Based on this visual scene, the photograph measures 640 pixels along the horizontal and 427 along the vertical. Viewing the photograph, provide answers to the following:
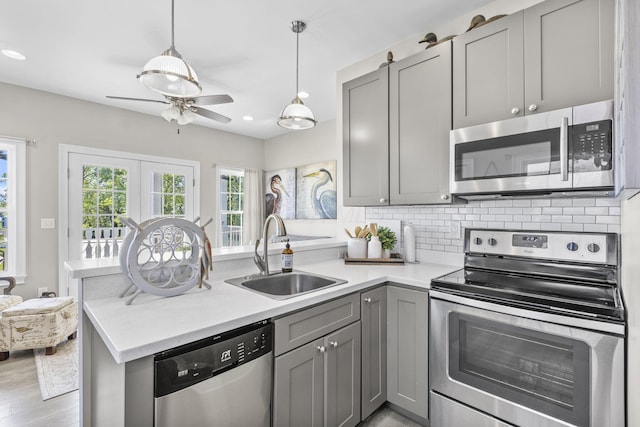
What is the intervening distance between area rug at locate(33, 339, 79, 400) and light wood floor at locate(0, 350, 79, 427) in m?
0.04

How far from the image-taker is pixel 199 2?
2158 mm

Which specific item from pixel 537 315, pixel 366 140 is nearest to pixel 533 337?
pixel 537 315

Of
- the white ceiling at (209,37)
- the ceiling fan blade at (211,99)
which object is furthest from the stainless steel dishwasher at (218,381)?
the ceiling fan blade at (211,99)

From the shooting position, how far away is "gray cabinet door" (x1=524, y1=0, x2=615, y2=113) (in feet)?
4.67

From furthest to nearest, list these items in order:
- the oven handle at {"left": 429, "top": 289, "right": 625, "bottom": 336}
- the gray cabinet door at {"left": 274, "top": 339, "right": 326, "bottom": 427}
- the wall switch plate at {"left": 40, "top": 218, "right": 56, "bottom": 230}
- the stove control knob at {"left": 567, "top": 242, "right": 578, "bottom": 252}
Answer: the wall switch plate at {"left": 40, "top": 218, "right": 56, "bottom": 230} < the stove control knob at {"left": 567, "top": 242, "right": 578, "bottom": 252} < the gray cabinet door at {"left": 274, "top": 339, "right": 326, "bottom": 427} < the oven handle at {"left": 429, "top": 289, "right": 625, "bottom": 336}

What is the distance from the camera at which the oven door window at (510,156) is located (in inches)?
59.9

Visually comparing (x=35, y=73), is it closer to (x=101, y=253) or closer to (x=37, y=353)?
(x=101, y=253)

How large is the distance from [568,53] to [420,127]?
80 centimetres

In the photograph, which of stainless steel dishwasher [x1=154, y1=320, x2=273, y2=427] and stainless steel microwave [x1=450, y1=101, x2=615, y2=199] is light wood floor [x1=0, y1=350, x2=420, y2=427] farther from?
stainless steel microwave [x1=450, y1=101, x2=615, y2=199]

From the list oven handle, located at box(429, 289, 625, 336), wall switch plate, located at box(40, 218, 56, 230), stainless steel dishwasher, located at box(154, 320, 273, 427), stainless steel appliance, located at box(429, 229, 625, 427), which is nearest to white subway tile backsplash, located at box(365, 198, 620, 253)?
stainless steel appliance, located at box(429, 229, 625, 427)

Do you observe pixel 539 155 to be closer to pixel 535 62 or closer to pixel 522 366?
pixel 535 62

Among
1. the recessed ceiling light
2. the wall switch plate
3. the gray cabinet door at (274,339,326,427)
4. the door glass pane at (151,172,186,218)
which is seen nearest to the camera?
the gray cabinet door at (274,339,326,427)

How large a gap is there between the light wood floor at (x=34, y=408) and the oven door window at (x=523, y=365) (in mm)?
599

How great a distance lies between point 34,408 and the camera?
2.05 m
